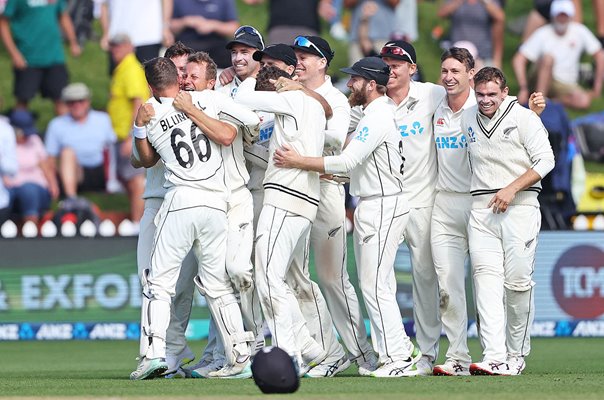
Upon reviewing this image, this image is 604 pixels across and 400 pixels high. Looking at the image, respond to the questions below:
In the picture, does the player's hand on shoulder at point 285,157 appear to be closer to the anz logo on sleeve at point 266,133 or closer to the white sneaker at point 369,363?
the anz logo on sleeve at point 266,133

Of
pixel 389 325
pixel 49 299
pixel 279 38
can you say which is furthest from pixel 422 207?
pixel 279 38

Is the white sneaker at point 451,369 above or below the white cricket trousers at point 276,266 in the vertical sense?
below

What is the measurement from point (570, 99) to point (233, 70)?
1016cm

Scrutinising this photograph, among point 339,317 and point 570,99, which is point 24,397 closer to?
point 339,317

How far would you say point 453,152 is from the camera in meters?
10.9

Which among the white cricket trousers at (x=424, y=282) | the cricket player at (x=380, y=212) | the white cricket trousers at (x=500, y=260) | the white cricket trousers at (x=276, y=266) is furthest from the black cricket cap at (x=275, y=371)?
the white cricket trousers at (x=424, y=282)

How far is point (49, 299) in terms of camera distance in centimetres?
1518

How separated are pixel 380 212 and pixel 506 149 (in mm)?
1144

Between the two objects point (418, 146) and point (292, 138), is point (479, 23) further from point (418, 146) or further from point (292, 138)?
point (292, 138)

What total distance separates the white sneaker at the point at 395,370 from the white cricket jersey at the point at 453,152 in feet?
5.05

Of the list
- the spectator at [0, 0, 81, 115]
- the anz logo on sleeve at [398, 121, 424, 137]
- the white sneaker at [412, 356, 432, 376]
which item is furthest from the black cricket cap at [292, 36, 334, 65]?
the spectator at [0, 0, 81, 115]

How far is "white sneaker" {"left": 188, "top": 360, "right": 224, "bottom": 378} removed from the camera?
35.0 feet

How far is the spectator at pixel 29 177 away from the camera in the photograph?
17.0 meters

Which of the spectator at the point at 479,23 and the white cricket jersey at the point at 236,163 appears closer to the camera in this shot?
the white cricket jersey at the point at 236,163
